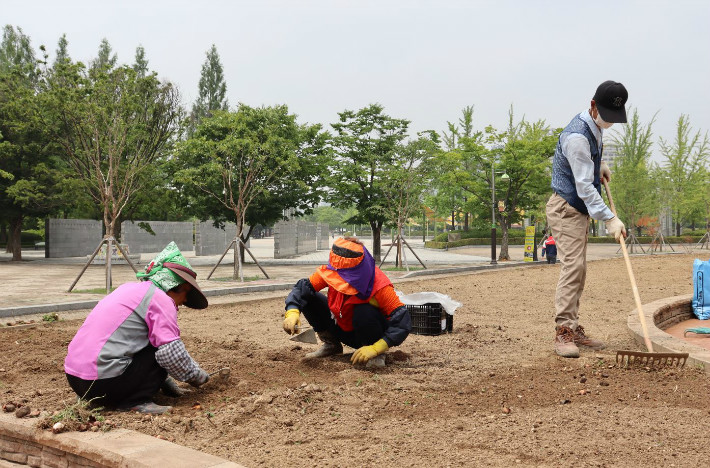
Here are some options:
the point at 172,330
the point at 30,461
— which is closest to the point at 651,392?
the point at 172,330

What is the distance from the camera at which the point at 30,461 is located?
320 centimetres

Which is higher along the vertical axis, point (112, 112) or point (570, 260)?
point (112, 112)

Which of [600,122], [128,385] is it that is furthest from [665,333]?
[128,385]

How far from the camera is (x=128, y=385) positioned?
3.65 meters

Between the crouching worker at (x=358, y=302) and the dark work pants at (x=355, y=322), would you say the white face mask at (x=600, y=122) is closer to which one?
the crouching worker at (x=358, y=302)

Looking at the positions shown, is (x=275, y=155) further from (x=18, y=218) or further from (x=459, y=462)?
(x=459, y=462)

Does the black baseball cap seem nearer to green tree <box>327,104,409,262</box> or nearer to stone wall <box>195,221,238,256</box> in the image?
green tree <box>327,104,409,262</box>

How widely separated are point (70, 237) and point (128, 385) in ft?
94.1

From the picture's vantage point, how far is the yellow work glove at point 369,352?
15.4ft

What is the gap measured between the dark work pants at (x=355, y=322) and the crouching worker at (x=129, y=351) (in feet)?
4.55

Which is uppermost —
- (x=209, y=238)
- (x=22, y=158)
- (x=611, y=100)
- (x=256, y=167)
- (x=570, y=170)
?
(x=22, y=158)

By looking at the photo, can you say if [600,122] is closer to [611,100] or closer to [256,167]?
[611,100]

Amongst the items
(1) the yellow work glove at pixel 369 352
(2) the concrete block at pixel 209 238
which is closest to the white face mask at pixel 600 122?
(1) the yellow work glove at pixel 369 352

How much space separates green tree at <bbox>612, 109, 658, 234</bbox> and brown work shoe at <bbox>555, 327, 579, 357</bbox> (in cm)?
3542
